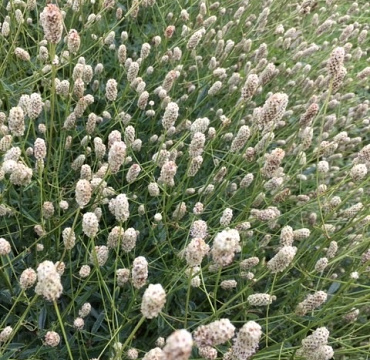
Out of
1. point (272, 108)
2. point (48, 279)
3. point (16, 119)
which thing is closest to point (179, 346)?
point (48, 279)

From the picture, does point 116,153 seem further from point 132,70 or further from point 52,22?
point 132,70

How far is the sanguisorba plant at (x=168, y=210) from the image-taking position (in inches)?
52.3

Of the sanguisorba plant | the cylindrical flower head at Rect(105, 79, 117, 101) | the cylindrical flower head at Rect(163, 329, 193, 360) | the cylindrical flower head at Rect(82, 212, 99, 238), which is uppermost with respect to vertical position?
the cylindrical flower head at Rect(105, 79, 117, 101)

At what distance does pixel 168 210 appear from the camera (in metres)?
1.90

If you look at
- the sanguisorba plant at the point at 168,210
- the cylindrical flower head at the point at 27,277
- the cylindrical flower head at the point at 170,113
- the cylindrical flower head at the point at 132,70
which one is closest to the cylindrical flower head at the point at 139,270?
the sanguisorba plant at the point at 168,210

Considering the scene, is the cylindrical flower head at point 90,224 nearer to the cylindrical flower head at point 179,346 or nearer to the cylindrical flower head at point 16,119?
the cylindrical flower head at point 16,119

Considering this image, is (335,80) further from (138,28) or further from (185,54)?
(138,28)

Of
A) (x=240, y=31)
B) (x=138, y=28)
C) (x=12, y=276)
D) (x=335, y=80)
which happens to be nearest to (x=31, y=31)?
(x=138, y=28)

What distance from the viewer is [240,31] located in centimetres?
271

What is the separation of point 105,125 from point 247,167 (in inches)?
23.2

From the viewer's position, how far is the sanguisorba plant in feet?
4.36

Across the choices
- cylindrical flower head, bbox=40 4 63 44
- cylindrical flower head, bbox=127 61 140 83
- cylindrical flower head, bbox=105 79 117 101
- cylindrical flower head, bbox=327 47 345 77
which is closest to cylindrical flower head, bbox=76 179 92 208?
cylindrical flower head, bbox=40 4 63 44

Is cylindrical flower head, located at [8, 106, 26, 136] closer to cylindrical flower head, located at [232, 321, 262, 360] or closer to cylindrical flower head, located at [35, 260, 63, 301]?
cylindrical flower head, located at [35, 260, 63, 301]

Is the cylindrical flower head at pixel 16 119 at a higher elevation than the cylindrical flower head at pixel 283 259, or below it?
higher
